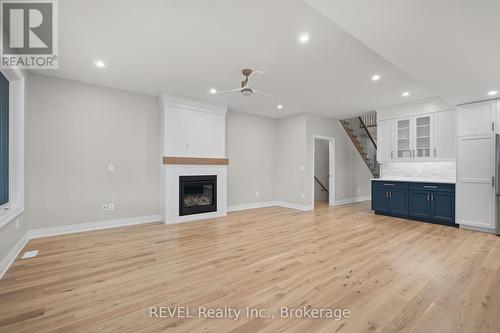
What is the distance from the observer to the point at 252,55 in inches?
123

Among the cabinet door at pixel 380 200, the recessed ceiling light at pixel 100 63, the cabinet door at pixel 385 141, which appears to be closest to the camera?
the recessed ceiling light at pixel 100 63

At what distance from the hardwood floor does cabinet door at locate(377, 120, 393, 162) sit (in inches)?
89.1

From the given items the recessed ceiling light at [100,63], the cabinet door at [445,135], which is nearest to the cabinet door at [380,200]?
the cabinet door at [445,135]

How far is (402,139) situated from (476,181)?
1700 mm

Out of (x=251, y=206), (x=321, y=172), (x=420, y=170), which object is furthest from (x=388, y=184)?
(x=251, y=206)

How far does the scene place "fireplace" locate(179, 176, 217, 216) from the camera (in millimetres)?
5016

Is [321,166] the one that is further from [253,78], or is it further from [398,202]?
[253,78]

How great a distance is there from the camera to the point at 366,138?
8.54m

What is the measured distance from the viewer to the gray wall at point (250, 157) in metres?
6.29

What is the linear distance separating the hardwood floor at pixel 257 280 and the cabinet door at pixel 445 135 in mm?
1724

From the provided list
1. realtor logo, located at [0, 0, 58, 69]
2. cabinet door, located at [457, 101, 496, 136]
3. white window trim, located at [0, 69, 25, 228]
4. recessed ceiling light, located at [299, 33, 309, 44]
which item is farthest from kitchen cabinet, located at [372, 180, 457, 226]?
white window trim, located at [0, 69, 25, 228]

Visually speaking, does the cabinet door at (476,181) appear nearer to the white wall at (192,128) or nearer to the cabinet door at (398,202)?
the cabinet door at (398,202)

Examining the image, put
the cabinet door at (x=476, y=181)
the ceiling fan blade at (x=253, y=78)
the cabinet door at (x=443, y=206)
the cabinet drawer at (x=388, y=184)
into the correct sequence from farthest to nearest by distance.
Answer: the cabinet drawer at (x=388, y=184), the cabinet door at (x=443, y=206), the cabinet door at (x=476, y=181), the ceiling fan blade at (x=253, y=78)

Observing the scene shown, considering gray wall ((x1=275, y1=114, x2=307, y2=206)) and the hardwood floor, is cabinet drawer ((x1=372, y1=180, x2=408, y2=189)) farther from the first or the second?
gray wall ((x1=275, y1=114, x2=307, y2=206))
